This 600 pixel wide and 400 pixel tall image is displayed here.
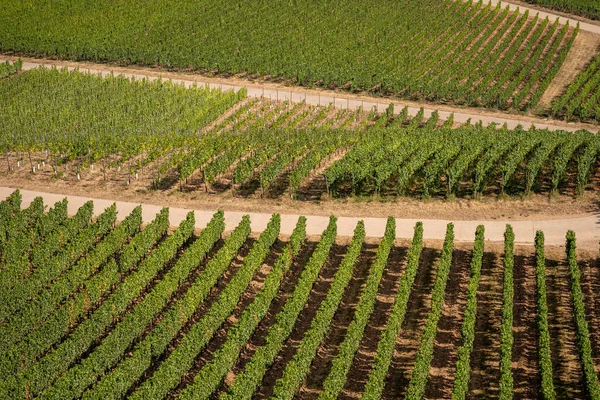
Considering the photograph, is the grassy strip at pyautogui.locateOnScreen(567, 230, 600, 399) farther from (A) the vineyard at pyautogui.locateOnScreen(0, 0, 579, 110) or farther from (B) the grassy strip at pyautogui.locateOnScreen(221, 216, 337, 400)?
(A) the vineyard at pyautogui.locateOnScreen(0, 0, 579, 110)

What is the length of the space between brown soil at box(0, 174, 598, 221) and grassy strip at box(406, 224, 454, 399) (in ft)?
23.7

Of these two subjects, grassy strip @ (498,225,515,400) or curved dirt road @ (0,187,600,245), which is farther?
curved dirt road @ (0,187,600,245)

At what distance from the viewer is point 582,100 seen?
8806 centimetres

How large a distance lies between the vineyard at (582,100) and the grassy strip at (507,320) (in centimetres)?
3531

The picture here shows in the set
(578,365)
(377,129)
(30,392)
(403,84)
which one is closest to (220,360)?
(30,392)

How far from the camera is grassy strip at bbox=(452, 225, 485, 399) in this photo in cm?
3969

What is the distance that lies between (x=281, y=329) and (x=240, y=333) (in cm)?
211

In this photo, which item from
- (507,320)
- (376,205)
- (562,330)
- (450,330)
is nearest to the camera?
(507,320)

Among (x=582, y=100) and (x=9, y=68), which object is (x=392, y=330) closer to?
(x=582, y=100)

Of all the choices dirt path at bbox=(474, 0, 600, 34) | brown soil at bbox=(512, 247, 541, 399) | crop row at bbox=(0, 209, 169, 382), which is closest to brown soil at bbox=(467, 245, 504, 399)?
brown soil at bbox=(512, 247, 541, 399)

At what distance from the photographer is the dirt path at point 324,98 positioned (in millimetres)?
83812

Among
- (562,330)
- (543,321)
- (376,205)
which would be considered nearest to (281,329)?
(543,321)

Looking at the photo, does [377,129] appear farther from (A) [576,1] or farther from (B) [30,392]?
(A) [576,1]

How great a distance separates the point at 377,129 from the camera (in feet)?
247
